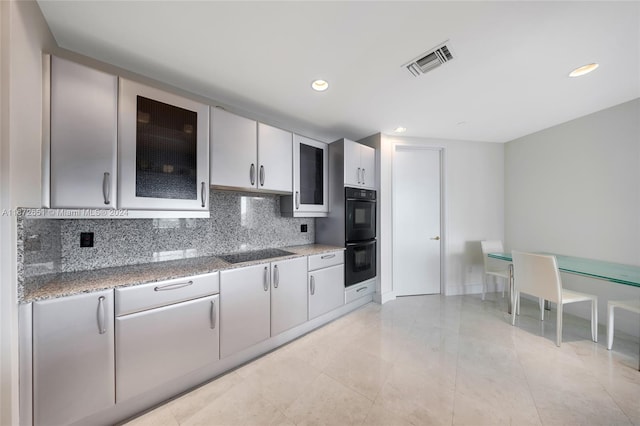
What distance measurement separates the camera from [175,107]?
1.73 metres

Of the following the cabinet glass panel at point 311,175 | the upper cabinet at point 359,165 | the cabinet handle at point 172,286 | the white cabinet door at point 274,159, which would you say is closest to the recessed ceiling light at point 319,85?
the white cabinet door at point 274,159

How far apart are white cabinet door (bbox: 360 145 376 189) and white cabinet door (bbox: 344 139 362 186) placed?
→ 0.08 metres

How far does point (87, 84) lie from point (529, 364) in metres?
3.91

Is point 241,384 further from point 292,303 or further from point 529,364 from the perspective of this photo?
point 529,364

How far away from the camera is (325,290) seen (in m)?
2.59

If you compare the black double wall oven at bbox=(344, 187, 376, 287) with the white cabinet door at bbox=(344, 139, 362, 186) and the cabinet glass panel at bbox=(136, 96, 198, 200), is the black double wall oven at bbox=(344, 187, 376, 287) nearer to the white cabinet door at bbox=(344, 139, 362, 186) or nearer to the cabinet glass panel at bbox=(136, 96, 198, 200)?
the white cabinet door at bbox=(344, 139, 362, 186)

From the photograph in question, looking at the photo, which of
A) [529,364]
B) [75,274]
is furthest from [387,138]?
[75,274]

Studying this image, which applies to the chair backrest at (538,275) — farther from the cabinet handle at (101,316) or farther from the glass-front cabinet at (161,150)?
the cabinet handle at (101,316)

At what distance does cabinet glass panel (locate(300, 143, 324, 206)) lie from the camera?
2668 mm

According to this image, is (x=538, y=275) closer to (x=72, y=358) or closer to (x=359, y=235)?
(x=359, y=235)

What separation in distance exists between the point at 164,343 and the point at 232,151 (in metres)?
1.58

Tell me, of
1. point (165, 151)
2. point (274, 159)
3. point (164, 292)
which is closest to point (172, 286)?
point (164, 292)

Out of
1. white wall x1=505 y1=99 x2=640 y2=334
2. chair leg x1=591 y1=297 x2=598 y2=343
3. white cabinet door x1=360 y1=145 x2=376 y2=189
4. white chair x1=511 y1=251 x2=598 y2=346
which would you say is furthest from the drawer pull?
white wall x1=505 y1=99 x2=640 y2=334

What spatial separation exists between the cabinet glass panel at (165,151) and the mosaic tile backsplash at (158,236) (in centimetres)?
41
